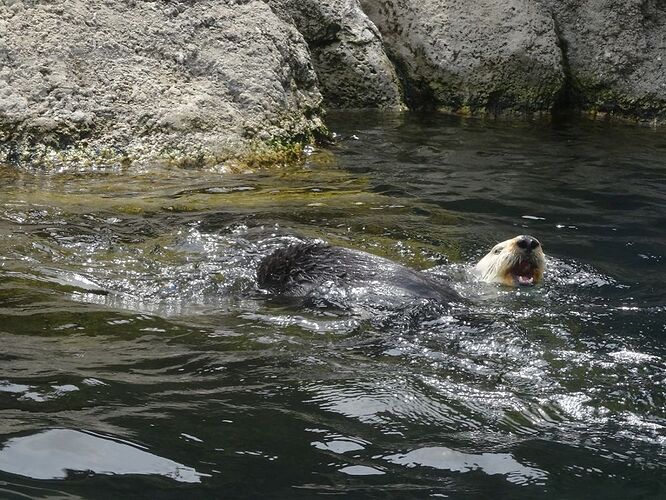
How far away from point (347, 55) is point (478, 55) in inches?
68.2

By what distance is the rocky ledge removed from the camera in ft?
27.0

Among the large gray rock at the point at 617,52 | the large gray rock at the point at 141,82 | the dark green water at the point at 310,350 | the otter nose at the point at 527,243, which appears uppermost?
the large gray rock at the point at 617,52

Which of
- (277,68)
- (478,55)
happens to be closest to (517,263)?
(277,68)

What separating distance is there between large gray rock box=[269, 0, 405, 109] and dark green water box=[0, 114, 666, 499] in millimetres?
3703

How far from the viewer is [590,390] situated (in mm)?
3898

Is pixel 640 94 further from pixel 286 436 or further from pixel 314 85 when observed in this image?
pixel 286 436

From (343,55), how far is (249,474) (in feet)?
30.0

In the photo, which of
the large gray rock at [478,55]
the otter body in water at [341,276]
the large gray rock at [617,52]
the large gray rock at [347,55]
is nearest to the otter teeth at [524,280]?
the otter body in water at [341,276]

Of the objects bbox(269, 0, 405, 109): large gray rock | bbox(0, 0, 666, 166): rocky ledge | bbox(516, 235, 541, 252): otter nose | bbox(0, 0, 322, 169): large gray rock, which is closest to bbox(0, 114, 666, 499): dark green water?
bbox(516, 235, 541, 252): otter nose

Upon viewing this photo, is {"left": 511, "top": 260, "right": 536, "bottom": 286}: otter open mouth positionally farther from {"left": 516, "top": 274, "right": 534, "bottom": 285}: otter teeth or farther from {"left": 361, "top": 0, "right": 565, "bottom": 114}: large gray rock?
{"left": 361, "top": 0, "right": 565, "bottom": 114}: large gray rock

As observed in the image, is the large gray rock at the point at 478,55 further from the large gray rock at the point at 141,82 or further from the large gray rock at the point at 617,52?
the large gray rock at the point at 141,82

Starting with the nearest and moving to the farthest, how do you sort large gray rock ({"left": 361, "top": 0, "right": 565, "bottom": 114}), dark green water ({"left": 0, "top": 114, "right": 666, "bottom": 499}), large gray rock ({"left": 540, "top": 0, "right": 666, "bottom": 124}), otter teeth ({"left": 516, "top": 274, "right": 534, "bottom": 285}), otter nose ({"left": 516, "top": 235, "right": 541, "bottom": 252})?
1. dark green water ({"left": 0, "top": 114, "right": 666, "bottom": 499})
2. otter nose ({"left": 516, "top": 235, "right": 541, "bottom": 252})
3. otter teeth ({"left": 516, "top": 274, "right": 534, "bottom": 285})
4. large gray rock ({"left": 361, "top": 0, "right": 565, "bottom": 114})
5. large gray rock ({"left": 540, "top": 0, "right": 666, "bottom": 124})

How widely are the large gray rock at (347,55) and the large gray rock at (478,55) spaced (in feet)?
1.53

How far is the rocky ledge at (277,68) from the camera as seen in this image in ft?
27.0
